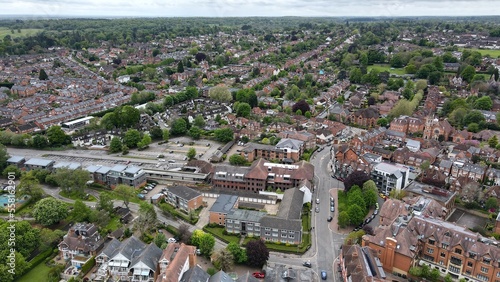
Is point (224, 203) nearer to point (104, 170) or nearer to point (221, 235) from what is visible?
point (221, 235)

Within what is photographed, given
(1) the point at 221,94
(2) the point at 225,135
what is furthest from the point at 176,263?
(1) the point at 221,94

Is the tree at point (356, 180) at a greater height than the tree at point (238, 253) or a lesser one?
greater

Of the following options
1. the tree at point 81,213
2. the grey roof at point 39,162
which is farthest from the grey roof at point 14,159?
the tree at point 81,213

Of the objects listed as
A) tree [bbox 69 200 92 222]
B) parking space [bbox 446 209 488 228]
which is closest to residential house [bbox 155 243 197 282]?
tree [bbox 69 200 92 222]

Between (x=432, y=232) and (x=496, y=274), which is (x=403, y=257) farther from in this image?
(x=496, y=274)

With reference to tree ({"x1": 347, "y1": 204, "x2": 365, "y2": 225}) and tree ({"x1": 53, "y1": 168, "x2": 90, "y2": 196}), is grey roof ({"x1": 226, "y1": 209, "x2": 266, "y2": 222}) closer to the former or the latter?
Answer: tree ({"x1": 347, "y1": 204, "x2": 365, "y2": 225})

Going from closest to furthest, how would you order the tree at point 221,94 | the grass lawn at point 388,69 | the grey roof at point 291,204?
the grey roof at point 291,204
the tree at point 221,94
the grass lawn at point 388,69

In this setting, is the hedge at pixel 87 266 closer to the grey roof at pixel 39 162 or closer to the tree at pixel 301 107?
the grey roof at pixel 39 162
